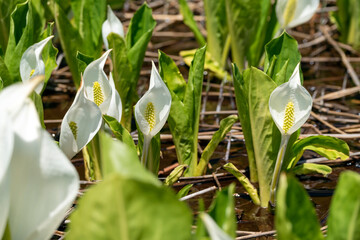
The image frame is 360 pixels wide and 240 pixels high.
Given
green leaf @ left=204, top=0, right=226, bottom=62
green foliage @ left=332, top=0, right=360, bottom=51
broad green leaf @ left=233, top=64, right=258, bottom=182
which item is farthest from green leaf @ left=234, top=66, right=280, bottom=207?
green foliage @ left=332, top=0, right=360, bottom=51

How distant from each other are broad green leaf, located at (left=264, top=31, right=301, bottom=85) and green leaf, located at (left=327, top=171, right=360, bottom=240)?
2.19ft

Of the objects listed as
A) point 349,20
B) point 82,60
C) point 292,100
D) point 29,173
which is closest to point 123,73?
point 82,60

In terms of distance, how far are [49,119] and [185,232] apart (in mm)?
1345

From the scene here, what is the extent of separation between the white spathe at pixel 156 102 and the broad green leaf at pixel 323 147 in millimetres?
355

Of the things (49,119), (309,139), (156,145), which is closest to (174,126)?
(156,145)

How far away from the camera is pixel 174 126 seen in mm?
1431

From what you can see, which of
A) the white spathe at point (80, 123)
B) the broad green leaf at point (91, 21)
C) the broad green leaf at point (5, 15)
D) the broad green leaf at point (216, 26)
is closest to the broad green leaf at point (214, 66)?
the broad green leaf at point (216, 26)

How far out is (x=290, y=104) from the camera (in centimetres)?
117

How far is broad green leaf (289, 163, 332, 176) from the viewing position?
4.36 ft

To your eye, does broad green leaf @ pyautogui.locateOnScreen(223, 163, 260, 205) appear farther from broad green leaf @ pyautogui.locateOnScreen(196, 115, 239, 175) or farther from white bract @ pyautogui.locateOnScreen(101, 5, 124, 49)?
white bract @ pyautogui.locateOnScreen(101, 5, 124, 49)

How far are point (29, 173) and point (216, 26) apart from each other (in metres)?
1.56

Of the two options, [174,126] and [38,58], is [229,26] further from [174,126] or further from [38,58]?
[38,58]

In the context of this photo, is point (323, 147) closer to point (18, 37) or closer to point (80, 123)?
point (80, 123)

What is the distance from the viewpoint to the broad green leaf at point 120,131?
4.04 ft
